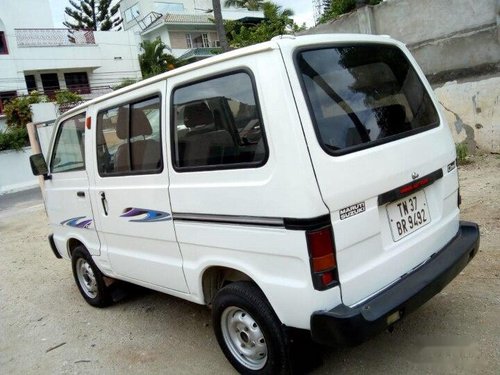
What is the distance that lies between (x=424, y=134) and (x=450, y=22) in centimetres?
552

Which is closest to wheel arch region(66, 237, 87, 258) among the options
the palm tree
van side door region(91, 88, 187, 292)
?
van side door region(91, 88, 187, 292)

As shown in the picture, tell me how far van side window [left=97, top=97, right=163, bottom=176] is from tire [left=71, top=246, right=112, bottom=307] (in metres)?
1.09

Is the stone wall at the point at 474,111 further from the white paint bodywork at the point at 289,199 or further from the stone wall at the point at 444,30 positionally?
the white paint bodywork at the point at 289,199

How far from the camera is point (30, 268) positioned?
21.1 feet

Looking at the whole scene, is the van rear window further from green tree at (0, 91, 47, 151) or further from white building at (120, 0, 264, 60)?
white building at (120, 0, 264, 60)

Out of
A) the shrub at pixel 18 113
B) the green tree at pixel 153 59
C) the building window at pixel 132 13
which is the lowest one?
the shrub at pixel 18 113

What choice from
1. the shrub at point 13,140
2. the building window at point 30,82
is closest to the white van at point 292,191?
the shrub at point 13,140

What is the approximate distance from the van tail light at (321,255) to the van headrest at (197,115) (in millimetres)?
996

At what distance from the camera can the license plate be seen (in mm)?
2643

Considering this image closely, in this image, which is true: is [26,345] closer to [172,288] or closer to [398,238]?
[172,288]

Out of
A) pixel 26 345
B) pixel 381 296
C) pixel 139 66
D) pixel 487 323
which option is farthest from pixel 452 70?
pixel 139 66

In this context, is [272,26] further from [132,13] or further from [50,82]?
[132,13]

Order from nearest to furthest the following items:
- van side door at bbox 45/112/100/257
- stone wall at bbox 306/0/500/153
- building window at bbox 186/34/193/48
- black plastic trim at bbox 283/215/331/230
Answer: black plastic trim at bbox 283/215/331/230
van side door at bbox 45/112/100/257
stone wall at bbox 306/0/500/153
building window at bbox 186/34/193/48

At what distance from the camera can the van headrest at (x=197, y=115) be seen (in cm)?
282
